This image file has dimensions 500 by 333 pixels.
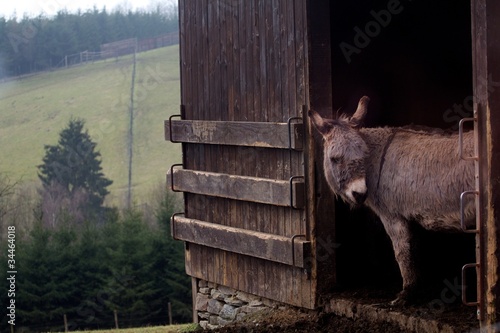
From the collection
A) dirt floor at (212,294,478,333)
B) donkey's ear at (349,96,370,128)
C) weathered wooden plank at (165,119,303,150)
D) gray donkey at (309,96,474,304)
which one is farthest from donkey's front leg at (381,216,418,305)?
weathered wooden plank at (165,119,303,150)

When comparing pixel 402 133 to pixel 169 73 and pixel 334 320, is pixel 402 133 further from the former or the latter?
pixel 169 73

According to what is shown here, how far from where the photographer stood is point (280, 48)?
825 cm

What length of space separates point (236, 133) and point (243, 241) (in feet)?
3.68

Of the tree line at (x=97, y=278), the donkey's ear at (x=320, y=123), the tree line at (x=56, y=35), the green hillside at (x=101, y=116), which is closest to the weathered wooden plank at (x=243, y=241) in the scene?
the donkey's ear at (x=320, y=123)

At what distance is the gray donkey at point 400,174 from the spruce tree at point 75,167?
48530mm

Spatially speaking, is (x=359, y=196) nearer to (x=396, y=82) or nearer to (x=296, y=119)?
(x=296, y=119)

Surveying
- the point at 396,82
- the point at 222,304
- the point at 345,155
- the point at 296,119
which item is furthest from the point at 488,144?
the point at 222,304

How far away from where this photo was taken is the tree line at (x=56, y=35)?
213ft

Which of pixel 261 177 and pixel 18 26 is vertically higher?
pixel 18 26

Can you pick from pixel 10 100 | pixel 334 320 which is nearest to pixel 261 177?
pixel 334 320

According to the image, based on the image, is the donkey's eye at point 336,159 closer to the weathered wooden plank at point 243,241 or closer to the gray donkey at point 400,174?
the gray donkey at point 400,174

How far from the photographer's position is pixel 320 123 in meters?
7.30

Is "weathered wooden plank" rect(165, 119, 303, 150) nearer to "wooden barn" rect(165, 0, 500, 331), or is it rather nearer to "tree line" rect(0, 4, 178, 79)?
"wooden barn" rect(165, 0, 500, 331)

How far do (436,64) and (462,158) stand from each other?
349cm
